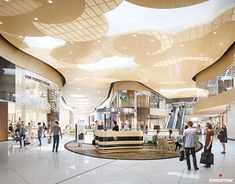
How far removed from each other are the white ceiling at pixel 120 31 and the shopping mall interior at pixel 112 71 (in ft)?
0.14

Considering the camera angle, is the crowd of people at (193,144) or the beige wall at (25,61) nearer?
the crowd of people at (193,144)

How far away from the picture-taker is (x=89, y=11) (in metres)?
8.77

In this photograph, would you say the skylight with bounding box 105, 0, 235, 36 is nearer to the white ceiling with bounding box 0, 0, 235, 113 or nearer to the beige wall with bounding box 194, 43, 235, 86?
the white ceiling with bounding box 0, 0, 235, 113

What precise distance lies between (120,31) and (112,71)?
909 centimetres

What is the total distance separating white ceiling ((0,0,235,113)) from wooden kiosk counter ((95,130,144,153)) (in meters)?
4.75

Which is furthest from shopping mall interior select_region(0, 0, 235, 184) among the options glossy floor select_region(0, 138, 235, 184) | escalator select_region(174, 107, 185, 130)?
escalator select_region(174, 107, 185, 130)

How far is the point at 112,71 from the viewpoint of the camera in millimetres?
20172

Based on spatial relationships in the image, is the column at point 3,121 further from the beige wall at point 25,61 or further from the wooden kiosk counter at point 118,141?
the wooden kiosk counter at point 118,141

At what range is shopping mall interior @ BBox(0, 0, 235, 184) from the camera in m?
6.70

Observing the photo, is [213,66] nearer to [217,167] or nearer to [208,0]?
[208,0]

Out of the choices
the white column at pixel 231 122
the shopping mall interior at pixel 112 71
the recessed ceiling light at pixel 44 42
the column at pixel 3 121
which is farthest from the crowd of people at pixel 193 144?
the column at pixel 3 121

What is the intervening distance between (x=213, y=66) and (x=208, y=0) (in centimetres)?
1178

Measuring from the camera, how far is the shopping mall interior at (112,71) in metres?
6.70

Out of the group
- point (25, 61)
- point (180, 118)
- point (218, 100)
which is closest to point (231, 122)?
point (218, 100)
